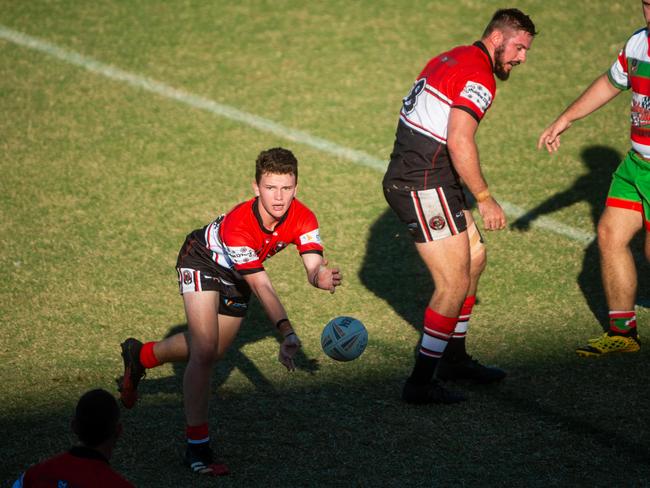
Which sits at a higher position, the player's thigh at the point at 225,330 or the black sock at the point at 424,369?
the player's thigh at the point at 225,330

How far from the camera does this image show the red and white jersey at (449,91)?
6309 millimetres

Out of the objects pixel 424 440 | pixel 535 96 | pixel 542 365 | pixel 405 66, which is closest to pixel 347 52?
pixel 405 66

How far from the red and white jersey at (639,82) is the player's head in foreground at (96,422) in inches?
180

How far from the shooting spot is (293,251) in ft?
31.0

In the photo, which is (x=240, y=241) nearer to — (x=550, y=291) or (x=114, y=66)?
(x=550, y=291)

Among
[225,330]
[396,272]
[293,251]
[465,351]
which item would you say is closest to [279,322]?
[225,330]

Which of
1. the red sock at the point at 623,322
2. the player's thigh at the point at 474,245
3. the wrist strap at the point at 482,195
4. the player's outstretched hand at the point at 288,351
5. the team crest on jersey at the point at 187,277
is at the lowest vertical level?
the red sock at the point at 623,322

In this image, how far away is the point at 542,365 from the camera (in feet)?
23.8

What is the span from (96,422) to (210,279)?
200cm

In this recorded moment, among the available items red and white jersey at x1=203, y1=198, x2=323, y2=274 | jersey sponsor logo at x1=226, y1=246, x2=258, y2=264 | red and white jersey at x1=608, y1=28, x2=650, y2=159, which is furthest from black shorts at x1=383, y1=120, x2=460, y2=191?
red and white jersey at x1=608, y1=28, x2=650, y2=159

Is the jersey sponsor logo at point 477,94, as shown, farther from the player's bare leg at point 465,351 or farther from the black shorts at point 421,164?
the player's bare leg at point 465,351

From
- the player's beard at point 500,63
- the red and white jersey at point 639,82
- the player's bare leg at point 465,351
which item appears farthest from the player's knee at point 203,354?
Answer: the red and white jersey at point 639,82

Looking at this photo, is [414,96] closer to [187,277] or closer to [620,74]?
[620,74]

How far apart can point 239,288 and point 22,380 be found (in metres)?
2.10
